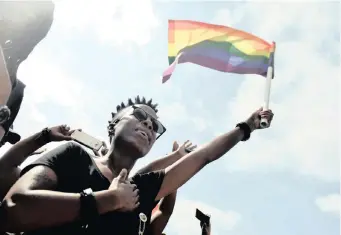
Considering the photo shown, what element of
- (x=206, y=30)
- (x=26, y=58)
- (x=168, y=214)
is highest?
(x=206, y=30)

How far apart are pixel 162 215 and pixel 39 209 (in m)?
1.63

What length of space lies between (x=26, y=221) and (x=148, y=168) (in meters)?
1.88

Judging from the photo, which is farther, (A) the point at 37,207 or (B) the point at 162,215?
(B) the point at 162,215

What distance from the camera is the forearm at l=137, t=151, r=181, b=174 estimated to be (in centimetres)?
474

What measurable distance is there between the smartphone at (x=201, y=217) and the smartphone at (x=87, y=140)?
5.42 ft

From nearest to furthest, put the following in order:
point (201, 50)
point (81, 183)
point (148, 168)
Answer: point (81, 183), point (148, 168), point (201, 50)

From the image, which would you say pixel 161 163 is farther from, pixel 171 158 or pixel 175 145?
pixel 175 145

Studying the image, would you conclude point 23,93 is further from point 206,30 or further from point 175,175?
point 175,175

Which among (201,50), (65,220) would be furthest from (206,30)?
(65,220)

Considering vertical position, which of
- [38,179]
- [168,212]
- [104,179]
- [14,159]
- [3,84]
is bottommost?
[168,212]

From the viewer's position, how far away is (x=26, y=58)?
7906mm

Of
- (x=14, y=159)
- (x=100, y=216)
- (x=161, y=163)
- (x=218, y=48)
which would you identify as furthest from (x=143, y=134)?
(x=218, y=48)

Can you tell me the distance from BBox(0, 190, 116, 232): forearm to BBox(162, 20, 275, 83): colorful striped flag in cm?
365

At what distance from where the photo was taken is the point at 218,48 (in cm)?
658
